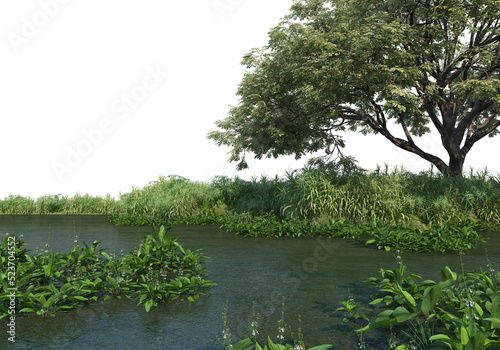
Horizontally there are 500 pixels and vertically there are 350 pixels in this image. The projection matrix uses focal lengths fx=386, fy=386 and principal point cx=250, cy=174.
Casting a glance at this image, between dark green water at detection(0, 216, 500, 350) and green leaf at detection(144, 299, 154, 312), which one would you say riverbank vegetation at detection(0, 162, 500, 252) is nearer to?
dark green water at detection(0, 216, 500, 350)

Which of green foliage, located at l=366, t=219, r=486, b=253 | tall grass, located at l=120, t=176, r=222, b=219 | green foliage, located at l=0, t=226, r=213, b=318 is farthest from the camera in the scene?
tall grass, located at l=120, t=176, r=222, b=219

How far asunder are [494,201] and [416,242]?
25.2 ft

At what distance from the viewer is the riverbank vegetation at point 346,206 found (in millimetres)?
10508

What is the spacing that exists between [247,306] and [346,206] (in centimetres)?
873

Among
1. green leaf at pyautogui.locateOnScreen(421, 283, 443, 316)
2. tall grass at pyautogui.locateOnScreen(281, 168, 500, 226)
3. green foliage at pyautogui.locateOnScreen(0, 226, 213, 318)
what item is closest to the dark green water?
green foliage at pyautogui.locateOnScreen(0, 226, 213, 318)

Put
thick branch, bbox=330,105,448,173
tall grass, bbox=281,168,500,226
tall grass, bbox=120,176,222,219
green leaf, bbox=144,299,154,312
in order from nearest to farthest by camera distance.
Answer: green leaf, bbox=144,299,154,312 < tall grass, bbox=281,168,500,226 < tall grass, bbox=120,176,222,219 < thick branch, bbox=330,105,448,173

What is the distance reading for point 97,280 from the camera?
16.0 ft

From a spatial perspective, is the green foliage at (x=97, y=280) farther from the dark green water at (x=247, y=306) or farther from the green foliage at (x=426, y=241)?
the green foliage at (x=426, y=241)

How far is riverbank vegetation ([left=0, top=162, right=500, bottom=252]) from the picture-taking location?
10.5 metres

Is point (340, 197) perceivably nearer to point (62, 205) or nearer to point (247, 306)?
point (247, 306)

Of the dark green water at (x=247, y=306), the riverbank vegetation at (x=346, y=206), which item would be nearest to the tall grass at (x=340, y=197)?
the riverbank vegetation at (x=346, y=206)

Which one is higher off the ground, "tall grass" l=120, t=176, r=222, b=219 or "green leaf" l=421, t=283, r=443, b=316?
"tall grass" l=120, t=176, r=222, b=219

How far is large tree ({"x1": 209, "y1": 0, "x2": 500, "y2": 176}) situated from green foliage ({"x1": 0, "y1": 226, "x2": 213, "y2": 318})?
9.99 meters

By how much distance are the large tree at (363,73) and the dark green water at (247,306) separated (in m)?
8.08
